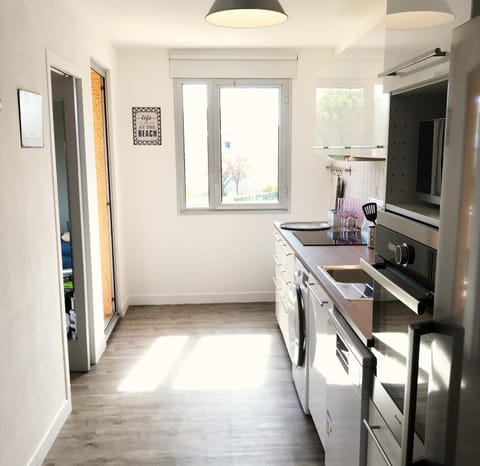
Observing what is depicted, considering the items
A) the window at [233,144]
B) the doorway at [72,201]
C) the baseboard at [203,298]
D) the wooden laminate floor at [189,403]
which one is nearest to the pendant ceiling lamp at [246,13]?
the doorway at [72,201]

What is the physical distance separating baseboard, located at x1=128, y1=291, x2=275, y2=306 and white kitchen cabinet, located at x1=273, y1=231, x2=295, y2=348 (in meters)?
0.97

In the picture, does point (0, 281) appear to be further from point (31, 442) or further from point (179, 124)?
point (179, 124)

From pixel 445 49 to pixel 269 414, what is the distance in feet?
8.01

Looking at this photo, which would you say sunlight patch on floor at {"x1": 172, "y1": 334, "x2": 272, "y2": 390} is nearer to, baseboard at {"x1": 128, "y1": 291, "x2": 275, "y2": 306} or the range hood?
baseboard at {"x1": 128, "y1": 291, "x2": 275, "y2": 306}

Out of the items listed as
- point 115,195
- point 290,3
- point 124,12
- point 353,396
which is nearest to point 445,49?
point 353,396

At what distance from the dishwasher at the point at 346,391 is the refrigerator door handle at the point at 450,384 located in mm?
548

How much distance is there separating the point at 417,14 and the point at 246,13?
1.30 metres

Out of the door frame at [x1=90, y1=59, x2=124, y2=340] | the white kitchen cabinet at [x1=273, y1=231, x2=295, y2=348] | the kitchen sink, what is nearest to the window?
the door frame at [x1=90, y1=59, x2=124, y2=340]

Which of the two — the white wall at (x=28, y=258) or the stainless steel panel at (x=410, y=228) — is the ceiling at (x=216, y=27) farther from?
the stainless steel panel at (x=410, y=228)

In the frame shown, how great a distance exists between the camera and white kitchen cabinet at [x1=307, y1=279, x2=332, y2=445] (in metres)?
2.35

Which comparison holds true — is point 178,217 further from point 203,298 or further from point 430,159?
point 430,159

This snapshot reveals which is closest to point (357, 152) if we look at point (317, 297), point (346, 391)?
point (317, 297)

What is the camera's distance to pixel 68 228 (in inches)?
141

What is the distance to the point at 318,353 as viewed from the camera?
248cm
